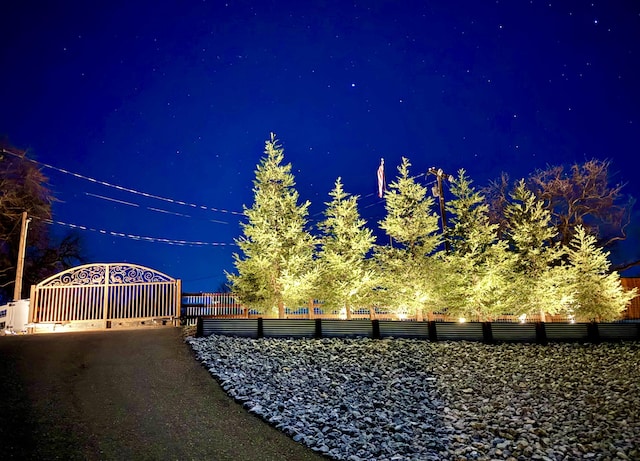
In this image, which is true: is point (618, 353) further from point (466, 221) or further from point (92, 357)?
point (92, 357)

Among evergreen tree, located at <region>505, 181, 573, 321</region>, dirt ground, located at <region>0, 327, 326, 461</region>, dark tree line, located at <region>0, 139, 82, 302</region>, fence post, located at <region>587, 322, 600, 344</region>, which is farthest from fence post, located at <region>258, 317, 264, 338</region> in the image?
dark tree line, located at <region>0, 139, 82, 302</region>

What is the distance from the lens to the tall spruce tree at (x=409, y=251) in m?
16.1

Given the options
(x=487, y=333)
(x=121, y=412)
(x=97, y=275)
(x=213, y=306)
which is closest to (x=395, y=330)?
(x=487, y=333)

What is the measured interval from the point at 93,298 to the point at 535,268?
16952 millimetres

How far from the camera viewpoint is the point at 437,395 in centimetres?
890

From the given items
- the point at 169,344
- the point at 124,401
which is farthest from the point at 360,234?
the point at 124,401

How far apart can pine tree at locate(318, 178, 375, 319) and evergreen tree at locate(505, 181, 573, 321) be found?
5664 millimetres

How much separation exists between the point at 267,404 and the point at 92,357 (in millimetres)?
4973

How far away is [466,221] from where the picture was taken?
16.9m

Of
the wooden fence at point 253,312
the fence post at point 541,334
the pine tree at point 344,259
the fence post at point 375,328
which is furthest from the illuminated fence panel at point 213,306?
the fence post at point 541,334

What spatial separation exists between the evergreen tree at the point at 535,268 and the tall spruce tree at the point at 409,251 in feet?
10.7

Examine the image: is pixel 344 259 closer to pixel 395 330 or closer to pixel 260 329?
pixel 395 330

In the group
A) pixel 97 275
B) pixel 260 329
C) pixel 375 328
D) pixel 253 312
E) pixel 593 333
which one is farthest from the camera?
pixel 253 312

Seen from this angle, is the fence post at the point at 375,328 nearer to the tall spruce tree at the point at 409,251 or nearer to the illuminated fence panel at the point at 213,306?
the tall spruce tree at the point at 409,251
